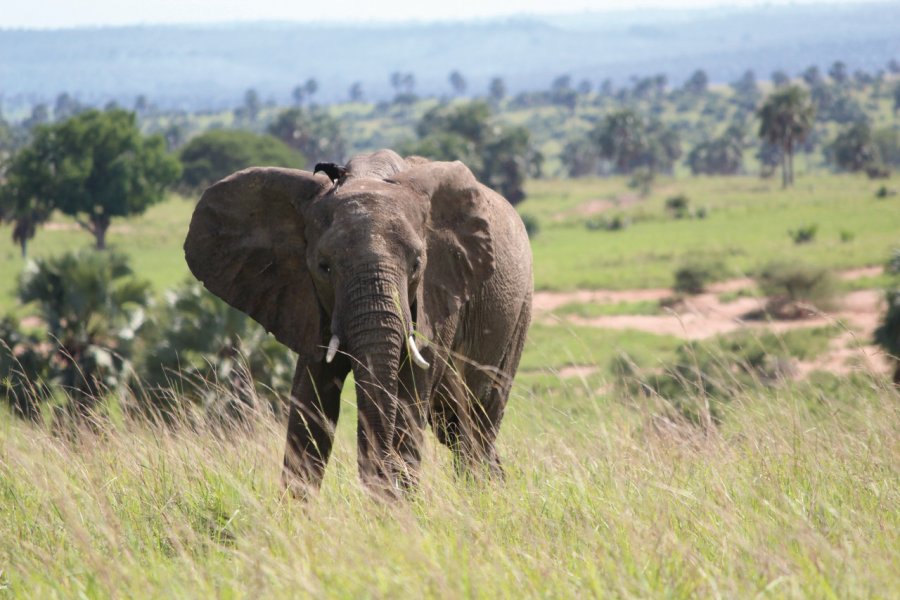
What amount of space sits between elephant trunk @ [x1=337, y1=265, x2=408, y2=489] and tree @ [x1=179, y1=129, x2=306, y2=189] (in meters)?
67.6

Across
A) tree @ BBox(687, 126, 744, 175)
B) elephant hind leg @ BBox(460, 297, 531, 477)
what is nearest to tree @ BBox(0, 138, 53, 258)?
elephant hind leg @ BBox(460, 297, 531, 477)

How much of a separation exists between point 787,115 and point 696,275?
140ft

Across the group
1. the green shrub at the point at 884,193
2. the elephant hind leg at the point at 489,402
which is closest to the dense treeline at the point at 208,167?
the elephant hind leg at the point at 489,402

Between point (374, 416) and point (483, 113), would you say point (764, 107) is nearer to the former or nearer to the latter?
point (483, 113)

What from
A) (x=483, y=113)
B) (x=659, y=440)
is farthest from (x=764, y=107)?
(x=659, y=440)

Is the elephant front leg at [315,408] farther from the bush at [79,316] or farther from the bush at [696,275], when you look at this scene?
the bush at [696,275]

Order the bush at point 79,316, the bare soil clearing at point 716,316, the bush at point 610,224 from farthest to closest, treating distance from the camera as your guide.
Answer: the bush at point 610,224 < the bare soil clearing at point 716,316 < the bush at point 79,316

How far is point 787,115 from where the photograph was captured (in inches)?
3086

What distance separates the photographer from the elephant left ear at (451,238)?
612 cm

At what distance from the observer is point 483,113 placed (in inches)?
3300

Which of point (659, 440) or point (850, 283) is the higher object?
point (659, 440)

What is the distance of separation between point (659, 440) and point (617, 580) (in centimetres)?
245

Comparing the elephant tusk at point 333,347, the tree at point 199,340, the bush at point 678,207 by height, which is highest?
the elephant tusk at point 333,347

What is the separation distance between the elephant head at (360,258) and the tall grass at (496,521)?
53 cm
